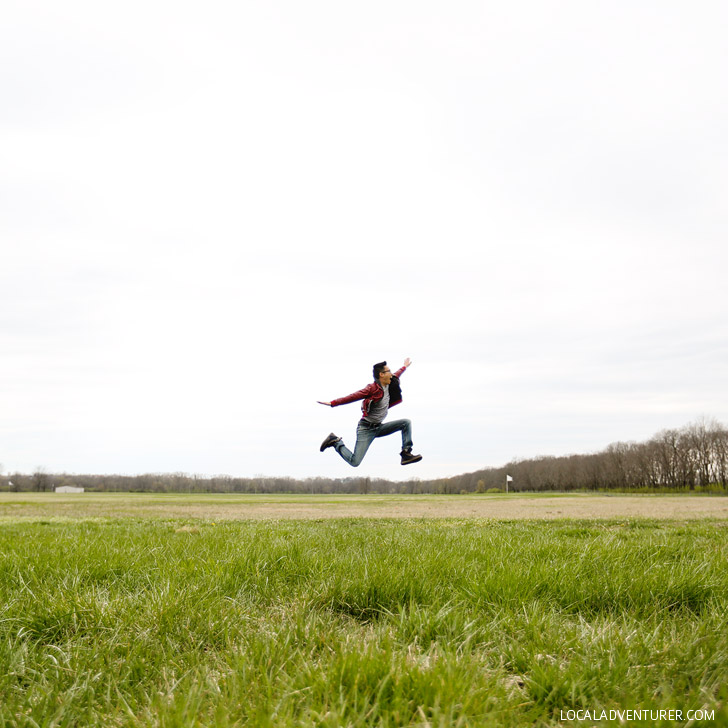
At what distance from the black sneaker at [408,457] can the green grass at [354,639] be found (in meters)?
5.86

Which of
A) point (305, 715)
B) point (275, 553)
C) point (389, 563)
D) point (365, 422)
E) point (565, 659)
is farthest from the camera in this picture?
point (365, 422)

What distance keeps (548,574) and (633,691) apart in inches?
84.7

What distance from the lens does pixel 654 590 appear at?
4.09 meters

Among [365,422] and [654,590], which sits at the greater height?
[365,422]

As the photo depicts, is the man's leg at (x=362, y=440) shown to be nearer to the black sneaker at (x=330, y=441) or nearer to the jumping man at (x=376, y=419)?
the jumping man at (x=376, y=419)

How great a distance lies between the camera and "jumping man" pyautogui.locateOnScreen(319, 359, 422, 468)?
994cm

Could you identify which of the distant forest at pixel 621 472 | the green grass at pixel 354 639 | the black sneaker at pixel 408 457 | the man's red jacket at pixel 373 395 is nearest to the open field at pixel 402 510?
the black sneaker at pixel 408 457

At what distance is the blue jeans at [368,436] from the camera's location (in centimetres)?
1083

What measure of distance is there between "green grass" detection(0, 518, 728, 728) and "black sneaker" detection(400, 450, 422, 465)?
586 cm

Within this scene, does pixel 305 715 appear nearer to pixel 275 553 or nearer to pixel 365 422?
pixel 275 553

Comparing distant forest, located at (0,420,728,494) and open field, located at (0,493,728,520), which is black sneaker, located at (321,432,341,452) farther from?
distant forest, located at (0,420,728,494)

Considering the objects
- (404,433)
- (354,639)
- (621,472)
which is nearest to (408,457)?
(404,433)

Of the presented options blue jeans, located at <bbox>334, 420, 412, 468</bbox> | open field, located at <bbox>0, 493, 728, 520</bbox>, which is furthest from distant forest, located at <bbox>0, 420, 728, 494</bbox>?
blue jeans, located at <bbox>334, 420, 412, 468</bbox>

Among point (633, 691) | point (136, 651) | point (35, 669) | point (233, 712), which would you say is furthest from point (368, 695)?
point (35, 669)
